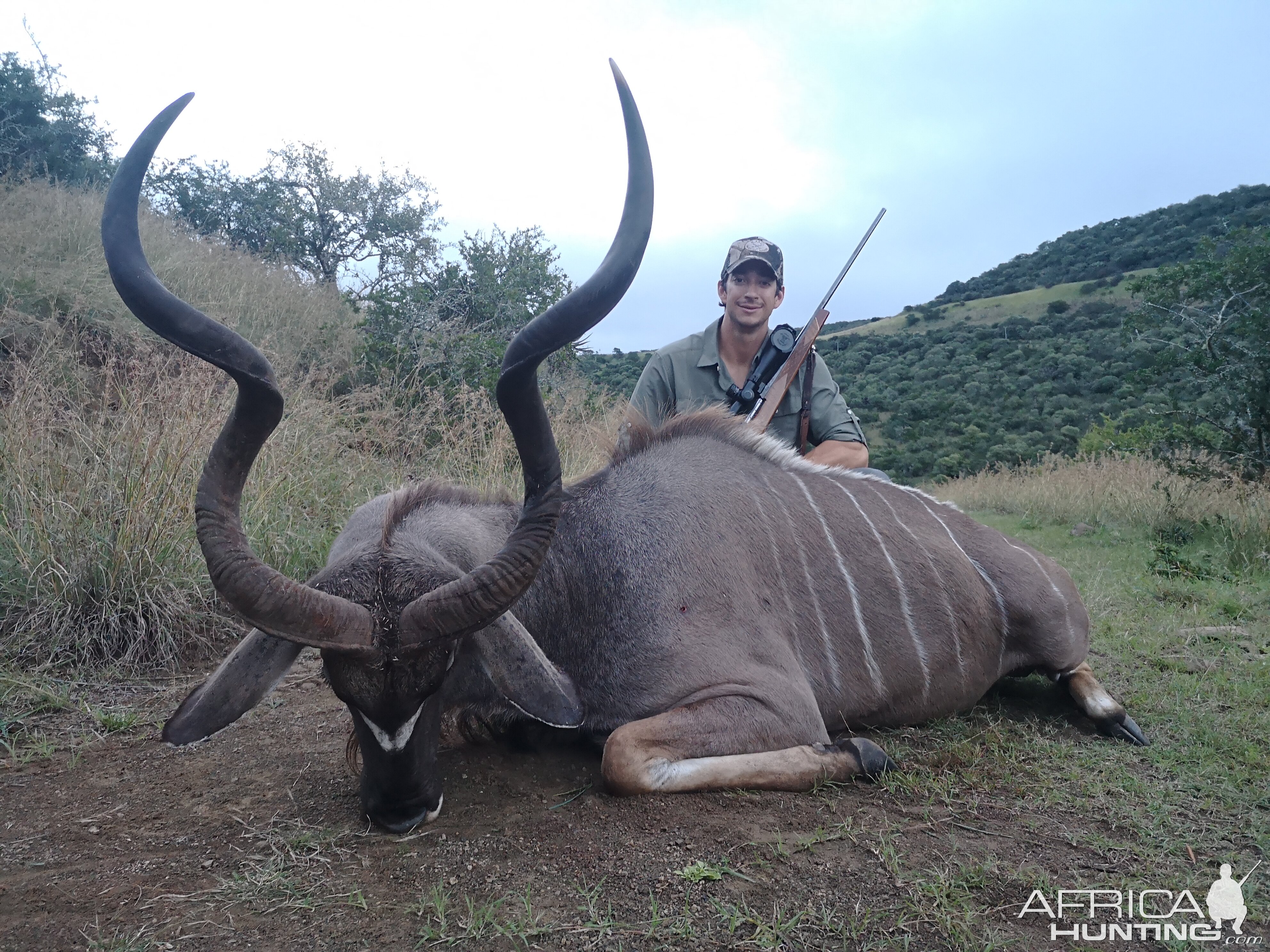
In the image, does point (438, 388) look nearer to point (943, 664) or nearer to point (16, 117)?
point (943, 664)

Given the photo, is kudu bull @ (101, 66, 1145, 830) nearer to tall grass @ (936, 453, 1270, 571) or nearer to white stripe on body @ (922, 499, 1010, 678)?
white stripe on body @ (922, 499, 1010, 678)

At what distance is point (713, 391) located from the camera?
532 cm

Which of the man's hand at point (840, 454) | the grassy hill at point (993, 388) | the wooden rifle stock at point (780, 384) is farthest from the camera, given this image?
the grassy hill at point (993, 388)

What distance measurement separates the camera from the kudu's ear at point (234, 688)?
2342 millimetres

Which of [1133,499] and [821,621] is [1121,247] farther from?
[821,621]

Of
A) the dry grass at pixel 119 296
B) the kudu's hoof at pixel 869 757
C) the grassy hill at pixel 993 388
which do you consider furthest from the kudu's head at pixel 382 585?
the grassy hill at pixel 993 388

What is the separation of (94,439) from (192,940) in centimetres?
386

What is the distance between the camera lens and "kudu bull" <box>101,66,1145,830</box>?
2.28 metres

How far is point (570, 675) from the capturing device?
2.93 meters

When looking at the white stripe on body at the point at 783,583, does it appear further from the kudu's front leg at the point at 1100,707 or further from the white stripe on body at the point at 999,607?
the kudu's front leg at the point at 1100,707

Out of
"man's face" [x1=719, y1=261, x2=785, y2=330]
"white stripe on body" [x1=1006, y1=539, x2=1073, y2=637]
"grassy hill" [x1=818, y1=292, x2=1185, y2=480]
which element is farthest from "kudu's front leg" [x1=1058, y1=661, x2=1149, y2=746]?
"grassy hill" [x1=818, y1=292, x2=1185, y2=480]

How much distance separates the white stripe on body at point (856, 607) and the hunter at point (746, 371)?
1.46 metres

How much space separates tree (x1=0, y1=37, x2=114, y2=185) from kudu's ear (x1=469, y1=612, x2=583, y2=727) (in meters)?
12.8

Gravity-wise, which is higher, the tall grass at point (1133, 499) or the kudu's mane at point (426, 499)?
the kudu's mane at point (426, 499)
